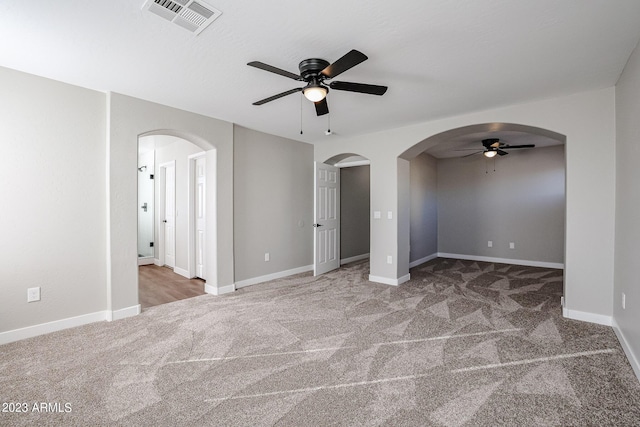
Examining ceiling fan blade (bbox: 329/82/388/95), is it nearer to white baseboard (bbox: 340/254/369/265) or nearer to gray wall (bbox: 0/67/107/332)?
gray wall (bbox: 0/67/107/332)

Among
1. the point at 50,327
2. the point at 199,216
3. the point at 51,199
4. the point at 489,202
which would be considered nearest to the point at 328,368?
the point at 50,327

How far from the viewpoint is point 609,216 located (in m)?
3.09

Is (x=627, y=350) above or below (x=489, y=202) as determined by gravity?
below

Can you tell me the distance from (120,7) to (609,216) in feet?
15.3

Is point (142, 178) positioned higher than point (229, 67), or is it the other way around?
point (229, 67)

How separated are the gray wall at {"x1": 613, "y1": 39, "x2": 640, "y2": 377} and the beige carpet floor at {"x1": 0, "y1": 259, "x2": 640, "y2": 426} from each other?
30 cm

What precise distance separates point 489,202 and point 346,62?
5.86 meters

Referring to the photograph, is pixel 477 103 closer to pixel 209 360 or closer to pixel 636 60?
pixel 636 60

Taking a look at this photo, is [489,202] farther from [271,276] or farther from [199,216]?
[199,216]

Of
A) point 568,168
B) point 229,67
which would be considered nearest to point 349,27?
point 229,67

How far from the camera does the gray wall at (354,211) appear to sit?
262 inches

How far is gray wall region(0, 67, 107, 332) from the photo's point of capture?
9.01 ft

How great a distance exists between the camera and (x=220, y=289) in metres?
4.24

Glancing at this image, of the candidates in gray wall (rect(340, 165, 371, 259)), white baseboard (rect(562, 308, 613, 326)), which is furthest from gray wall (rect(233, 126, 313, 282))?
white baseboard (rect(562, 308, 613, 326))
